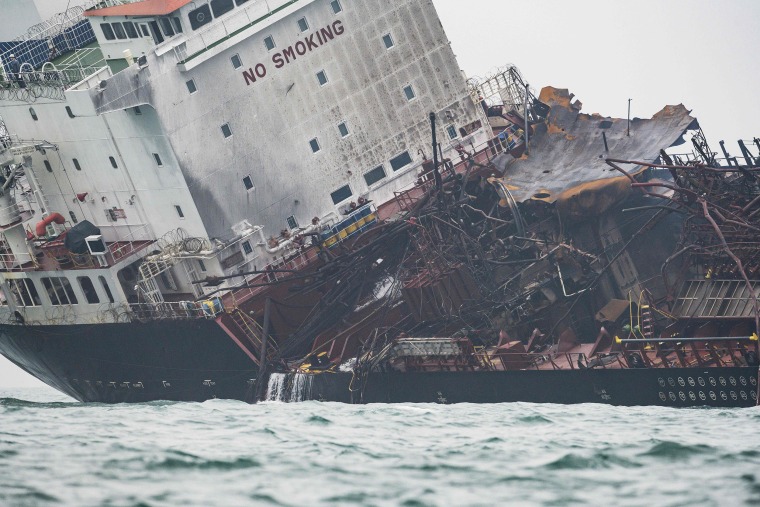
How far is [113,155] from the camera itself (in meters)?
38.6

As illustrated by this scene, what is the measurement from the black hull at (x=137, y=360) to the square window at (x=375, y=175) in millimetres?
6255

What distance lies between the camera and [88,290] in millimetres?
39656

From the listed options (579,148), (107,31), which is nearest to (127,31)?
(107,31)

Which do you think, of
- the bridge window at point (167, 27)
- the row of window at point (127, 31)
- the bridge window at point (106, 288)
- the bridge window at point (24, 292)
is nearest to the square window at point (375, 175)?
the bridge window at point (167, 27)

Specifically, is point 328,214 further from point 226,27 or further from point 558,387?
point 558,387

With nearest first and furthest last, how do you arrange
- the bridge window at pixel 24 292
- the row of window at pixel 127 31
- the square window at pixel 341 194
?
1. the row of window at pixel 127 31
2. the square window at pixel 341 194
3. the bridge window at pixel 24 292

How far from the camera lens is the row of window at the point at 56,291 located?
3950cm

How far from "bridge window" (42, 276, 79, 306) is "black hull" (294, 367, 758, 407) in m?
8.73

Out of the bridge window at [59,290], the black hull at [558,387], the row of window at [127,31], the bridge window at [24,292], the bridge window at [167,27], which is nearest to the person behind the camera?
the black hull at [558,387]

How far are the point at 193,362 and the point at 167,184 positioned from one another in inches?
202

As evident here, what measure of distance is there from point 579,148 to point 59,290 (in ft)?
52.6

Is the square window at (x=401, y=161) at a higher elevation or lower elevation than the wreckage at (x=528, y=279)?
higher

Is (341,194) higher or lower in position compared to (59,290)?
lower

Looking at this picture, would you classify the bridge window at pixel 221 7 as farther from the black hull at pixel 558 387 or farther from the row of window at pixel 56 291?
the black hull at pixel 558 387
